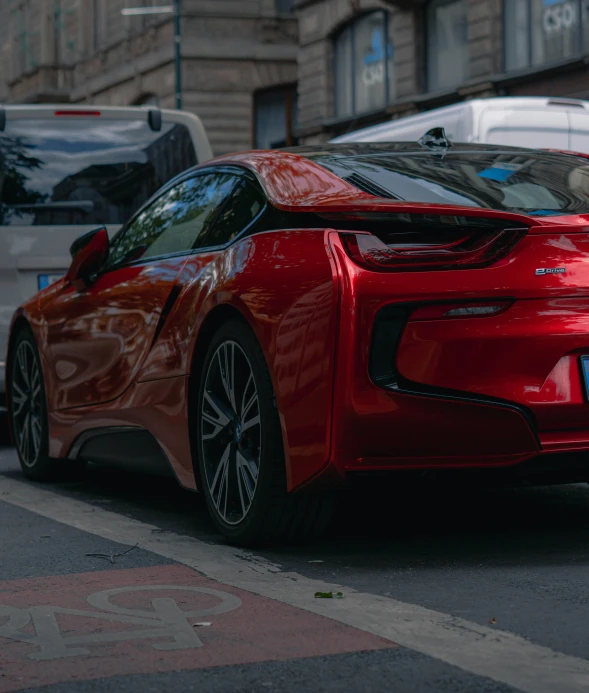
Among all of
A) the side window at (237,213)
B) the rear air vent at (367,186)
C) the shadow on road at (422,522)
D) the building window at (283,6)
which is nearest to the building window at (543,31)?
the building window at (283,6)

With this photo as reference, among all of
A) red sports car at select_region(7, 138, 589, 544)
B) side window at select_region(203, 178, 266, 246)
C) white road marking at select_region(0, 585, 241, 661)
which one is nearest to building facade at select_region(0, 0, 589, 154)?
side window at select_region(203, 178, 266, 246)

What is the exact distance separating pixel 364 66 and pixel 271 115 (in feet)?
28.6

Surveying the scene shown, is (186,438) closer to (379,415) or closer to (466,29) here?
(379,415)

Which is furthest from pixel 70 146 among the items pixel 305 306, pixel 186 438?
pixel 305 306

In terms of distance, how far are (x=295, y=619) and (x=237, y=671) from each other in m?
0.54

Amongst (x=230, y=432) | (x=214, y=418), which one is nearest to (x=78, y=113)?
(x=214, y=418)

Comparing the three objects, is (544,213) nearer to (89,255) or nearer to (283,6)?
(89,255)

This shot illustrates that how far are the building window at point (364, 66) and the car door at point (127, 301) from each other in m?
23.6

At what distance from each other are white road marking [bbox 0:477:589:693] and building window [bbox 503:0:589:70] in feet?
64.2

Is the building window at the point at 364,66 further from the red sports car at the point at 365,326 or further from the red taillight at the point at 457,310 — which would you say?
the red taillight at the point at 457,310

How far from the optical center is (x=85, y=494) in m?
6.82

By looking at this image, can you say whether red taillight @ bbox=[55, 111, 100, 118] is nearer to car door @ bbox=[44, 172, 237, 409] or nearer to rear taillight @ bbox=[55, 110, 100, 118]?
rear taillight @ bbox=[55, 110, 100, 118]

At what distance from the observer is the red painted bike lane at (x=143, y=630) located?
3.42 m

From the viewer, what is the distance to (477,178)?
16.4ft
